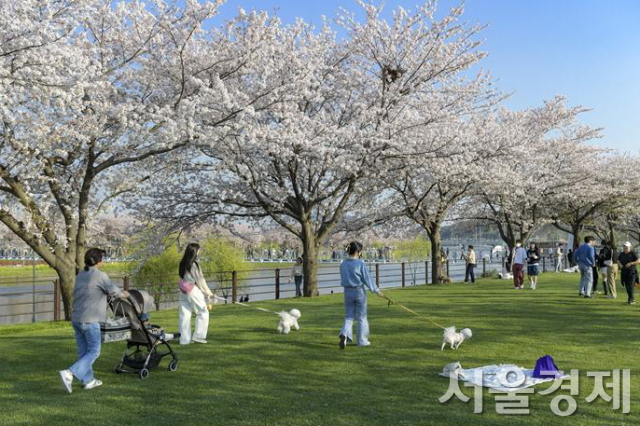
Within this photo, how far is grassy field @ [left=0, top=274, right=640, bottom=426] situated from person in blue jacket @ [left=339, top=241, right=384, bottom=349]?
0.31m

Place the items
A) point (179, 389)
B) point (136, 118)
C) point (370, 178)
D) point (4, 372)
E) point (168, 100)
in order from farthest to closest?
1. point (370, 178)
2. point (168, 100)
3. point (136, 118)
4. point (4, 372)
5. point (179, 389)

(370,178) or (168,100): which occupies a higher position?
(168,100)

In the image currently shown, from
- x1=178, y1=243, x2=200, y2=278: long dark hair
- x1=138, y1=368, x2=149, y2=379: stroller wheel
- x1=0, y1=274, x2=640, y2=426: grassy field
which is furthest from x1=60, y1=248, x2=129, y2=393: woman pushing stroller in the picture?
x1=178, y1=243, x2=200, y2=278: long dark hair

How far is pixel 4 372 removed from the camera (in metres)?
7.71

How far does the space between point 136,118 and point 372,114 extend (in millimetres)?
7806

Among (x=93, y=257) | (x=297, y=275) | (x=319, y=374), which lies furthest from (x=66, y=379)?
(x=297, y=275)

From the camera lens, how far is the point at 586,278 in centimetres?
1742

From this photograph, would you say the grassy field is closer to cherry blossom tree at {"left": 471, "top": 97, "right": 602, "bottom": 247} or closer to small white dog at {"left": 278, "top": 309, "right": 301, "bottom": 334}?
small white dog at {"left": 278, "top": 309, "right": 301, "bottom": 334}

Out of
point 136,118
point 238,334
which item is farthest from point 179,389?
point 136,118

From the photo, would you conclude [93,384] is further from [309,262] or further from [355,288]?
[309,262]

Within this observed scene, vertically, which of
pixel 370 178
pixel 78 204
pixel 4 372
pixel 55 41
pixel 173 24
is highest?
pixel 173 24

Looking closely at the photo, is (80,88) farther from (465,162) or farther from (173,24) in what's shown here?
(465,162)

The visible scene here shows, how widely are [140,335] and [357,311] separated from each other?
3.31 m

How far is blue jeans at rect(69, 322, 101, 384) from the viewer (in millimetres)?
6586
